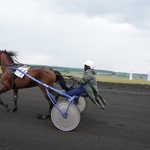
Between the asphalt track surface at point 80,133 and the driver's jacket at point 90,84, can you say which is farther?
the driver's jacket at point 90,84

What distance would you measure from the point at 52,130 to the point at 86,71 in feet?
5.27

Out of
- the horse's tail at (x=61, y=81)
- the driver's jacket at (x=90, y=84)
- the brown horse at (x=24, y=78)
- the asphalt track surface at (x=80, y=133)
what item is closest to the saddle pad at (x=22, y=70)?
the brown horse at (x=24, y=78)

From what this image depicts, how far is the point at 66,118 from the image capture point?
21.0 feet

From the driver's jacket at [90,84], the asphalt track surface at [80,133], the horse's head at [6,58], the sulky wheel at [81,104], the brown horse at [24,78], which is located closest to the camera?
the asphalt track surface at [80,133]

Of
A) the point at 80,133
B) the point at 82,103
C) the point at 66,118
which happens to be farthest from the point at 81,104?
the point at 80,133

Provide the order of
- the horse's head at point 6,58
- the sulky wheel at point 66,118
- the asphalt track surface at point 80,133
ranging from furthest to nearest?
the horse's head at point 6,58, the sulky wheel at point 66,118, the asphalt track surface at point 80,133

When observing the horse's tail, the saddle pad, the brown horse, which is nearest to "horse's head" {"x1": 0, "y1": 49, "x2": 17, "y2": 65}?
the brown horse

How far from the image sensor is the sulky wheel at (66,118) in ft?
21.0

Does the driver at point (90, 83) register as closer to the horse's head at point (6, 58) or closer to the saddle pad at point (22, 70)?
the saddle pad at point (22, 70)

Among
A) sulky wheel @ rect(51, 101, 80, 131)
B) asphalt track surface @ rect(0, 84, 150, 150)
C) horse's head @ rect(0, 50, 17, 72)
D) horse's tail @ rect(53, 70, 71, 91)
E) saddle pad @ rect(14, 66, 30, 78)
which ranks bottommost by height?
asphalt track surface @ rect(0, 84, 150, 150)

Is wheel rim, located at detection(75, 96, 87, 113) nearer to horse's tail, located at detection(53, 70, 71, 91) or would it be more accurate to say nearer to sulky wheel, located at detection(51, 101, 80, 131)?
horse's tail, located at detection(53, 70, 71, 91)

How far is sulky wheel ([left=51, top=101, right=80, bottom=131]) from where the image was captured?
6.39 meters

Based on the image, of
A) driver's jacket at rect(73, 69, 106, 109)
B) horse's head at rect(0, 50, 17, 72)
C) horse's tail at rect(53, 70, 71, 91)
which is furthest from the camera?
horse's head at rect(0, 50, 17, 72)

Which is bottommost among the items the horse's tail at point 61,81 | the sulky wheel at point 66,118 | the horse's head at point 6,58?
the sulky wheel at point 66,118
